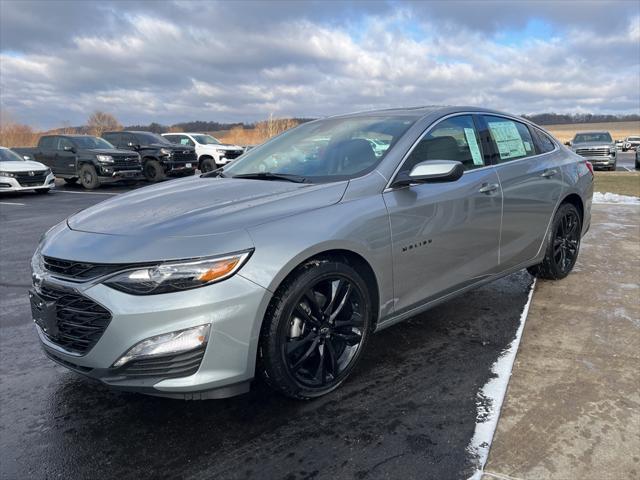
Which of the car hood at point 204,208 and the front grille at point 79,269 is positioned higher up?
the car hood at point 204,208

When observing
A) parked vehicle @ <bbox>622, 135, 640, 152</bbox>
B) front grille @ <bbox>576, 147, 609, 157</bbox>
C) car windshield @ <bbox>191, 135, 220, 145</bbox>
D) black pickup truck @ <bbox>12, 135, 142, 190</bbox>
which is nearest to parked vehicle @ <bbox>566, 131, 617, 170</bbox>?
front grille @ <bbox>576, 147, 609, 157</bbox>

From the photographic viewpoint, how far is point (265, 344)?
8.19 ft

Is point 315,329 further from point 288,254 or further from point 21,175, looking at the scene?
point 21,175

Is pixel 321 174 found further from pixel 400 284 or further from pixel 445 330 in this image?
pixel 445 330

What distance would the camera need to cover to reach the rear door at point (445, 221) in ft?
10.2

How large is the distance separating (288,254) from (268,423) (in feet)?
2.92

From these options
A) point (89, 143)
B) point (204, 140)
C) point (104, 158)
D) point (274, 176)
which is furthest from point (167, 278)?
point (204, 140)

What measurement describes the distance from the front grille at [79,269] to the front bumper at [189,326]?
47 millimetres

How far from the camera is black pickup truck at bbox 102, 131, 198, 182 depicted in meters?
17.9

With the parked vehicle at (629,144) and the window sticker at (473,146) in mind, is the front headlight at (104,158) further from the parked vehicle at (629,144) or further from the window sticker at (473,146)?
the parked vehicle at (629,144)

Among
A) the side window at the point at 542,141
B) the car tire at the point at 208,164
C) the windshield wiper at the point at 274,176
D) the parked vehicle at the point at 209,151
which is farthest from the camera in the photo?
the car tire at the point at 208,164

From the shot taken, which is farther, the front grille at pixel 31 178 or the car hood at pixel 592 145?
the car hood at pixel 592 145

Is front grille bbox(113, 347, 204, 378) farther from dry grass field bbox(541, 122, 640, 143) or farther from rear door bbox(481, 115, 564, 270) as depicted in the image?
dry grass field bbox(541, 122, 640, 143)

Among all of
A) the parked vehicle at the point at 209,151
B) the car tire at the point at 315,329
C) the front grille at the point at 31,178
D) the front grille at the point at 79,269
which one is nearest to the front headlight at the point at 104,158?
the front grille at the point at 31,178
